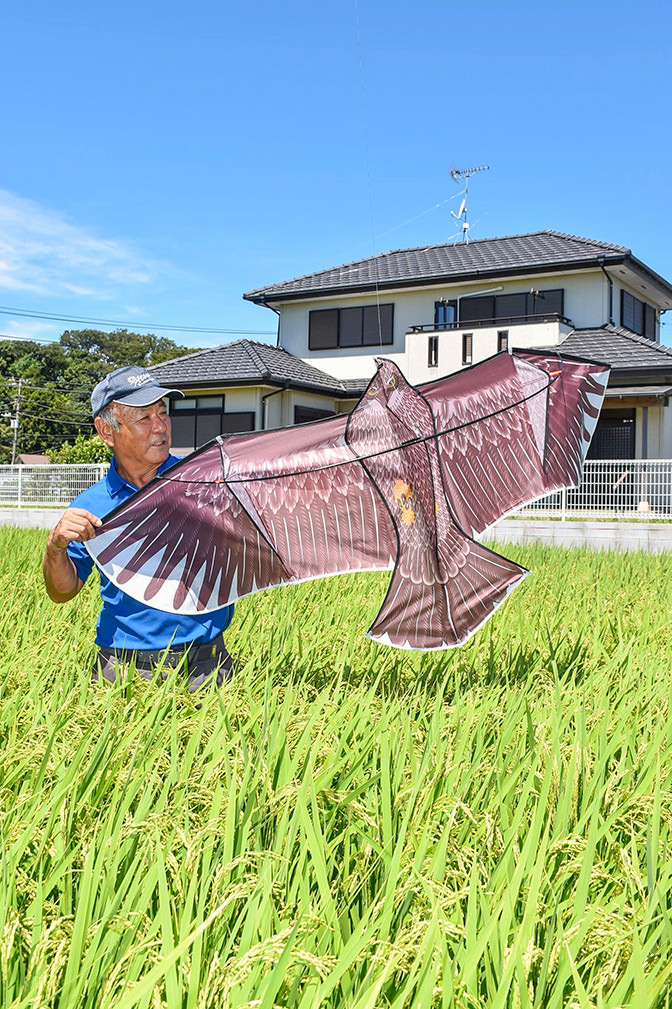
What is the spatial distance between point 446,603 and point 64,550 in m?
1.26

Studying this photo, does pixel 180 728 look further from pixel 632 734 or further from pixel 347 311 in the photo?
pixel 347 311

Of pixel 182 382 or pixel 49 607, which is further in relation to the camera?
pixel 182 382

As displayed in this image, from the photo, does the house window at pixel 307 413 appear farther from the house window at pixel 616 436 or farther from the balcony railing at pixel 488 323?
the house window at pixel 616 436

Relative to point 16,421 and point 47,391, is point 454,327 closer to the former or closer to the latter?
point 16,421

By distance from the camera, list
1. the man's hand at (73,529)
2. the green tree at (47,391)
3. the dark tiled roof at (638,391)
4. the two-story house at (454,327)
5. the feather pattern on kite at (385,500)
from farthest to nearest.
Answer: the green tree at (47,391), the two-story house at (454,327), the dark tiled roof at (638,391), the feather pattern on kite at (385,500), the man's hand at (73,529)

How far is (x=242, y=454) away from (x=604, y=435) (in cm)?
1523

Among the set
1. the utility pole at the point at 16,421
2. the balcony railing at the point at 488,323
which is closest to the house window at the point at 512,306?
the balcony railing at the point at 488,323

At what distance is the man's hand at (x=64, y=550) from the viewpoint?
2566mm

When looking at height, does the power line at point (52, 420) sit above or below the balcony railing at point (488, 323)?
below

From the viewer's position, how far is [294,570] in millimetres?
2922

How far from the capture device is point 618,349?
16.3m

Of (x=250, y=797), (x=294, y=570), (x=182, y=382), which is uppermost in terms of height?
(x=182, y=382)

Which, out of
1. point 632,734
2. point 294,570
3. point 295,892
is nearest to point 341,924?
point 295,892

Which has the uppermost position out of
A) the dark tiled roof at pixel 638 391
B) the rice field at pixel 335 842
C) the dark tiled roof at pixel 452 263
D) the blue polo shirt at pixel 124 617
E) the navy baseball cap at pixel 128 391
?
the dark tiled roof at pixel 452 263
